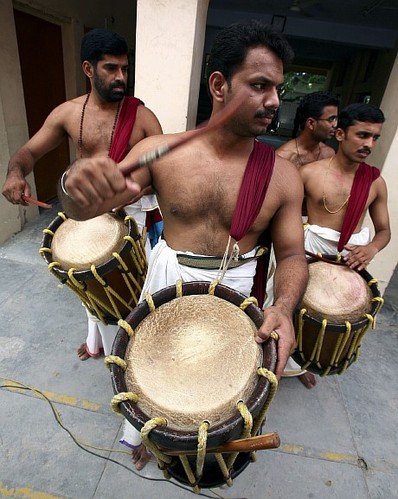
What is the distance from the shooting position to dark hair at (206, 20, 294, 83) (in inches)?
50.5

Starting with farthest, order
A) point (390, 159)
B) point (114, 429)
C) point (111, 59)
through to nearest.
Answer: point (390, 159) → point (111, 59) → point (114, 429)

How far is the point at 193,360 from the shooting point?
112 cm

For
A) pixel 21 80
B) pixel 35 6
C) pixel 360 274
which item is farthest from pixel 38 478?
pixel 35 6

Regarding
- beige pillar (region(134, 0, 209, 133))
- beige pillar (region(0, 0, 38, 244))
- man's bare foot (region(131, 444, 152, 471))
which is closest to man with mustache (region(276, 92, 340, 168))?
beige pillar (region(134, 0, 209, 133))

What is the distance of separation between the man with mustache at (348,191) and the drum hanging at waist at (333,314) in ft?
1.37

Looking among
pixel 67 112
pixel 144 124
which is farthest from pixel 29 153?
pixel 144 124

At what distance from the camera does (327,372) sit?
79.7 inches

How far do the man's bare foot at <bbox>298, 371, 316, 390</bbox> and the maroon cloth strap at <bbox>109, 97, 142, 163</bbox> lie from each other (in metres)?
2.13

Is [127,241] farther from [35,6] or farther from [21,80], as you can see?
[35,6]

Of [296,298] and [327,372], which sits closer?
[296,298]

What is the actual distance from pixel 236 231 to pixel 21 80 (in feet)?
12.6

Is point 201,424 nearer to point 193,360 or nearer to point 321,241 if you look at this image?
point 193,360

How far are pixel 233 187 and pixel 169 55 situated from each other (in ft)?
5.92

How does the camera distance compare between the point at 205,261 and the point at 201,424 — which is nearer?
the point at 201,424
